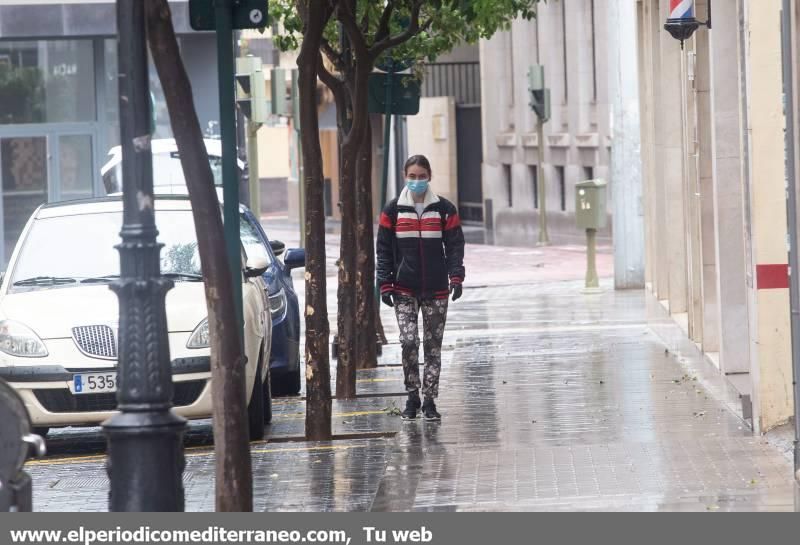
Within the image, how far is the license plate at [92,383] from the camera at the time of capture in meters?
11.1

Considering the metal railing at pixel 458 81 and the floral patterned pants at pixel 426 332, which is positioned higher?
the metal railing at pixel 458 81

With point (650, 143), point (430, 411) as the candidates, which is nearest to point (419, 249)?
point (430, 411)

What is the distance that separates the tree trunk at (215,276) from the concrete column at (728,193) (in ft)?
18.3

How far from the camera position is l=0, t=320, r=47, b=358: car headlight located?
11.1 metres

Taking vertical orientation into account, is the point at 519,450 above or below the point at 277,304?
below

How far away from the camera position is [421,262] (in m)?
12.2

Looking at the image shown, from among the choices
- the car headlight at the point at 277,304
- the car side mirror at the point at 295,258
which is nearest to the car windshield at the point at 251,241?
the car side mirror at the point at 295,258

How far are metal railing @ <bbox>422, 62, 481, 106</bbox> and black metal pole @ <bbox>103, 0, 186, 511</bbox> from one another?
39.8 meters

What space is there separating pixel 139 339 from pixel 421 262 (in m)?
4.92

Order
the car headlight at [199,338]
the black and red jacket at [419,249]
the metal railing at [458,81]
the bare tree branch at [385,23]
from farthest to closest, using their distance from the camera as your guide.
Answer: the metal railing at [458,81] → the bare tree branch at [385,23] → the black and red jacket at [419,249] → the car headlight at [199,338]

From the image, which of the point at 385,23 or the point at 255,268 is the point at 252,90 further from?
the point at 255,268

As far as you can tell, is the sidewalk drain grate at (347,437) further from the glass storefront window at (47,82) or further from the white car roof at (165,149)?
the glass storefront window at (47,82)

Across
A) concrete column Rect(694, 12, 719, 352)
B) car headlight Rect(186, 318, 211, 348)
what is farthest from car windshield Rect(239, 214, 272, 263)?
concrete column Rect(694, 12, 719, 352)
